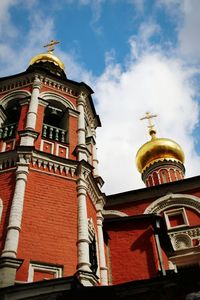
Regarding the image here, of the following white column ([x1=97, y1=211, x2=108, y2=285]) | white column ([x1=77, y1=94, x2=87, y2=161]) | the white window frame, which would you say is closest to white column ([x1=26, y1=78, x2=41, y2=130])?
white column ([x1=77, y1=94, x2=87, y2=161])

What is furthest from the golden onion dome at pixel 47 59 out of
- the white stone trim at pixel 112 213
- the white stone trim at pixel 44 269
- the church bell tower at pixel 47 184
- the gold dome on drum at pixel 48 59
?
the white stone trim at pixel 44 269

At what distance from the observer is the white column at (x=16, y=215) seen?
714 centimetres

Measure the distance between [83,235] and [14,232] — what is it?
1.56m

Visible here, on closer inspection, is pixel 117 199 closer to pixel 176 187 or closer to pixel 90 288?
pixel 176 187

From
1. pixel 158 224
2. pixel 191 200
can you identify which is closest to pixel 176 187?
pixel 191 200

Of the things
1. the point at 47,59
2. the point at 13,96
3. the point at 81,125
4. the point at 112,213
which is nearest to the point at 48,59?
the point at 47,59

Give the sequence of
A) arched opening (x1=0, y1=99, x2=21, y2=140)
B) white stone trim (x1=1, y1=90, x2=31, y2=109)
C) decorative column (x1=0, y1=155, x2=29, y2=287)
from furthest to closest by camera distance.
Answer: white stone trim (x1=1, y1=90, x2=31, y2=109), arched opening (x1=0, y1=99, x2=21, y2=140), decorative column (x1=0, y1=155, x2=29, y2=287)

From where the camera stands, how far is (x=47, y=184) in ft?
29.2

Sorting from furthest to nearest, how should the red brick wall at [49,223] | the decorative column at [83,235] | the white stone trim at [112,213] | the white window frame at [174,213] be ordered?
the white stone trim at [112,213] < the white window frame at [174,213] < the red brick wall at [49,223] < the decorative column at [83,235]

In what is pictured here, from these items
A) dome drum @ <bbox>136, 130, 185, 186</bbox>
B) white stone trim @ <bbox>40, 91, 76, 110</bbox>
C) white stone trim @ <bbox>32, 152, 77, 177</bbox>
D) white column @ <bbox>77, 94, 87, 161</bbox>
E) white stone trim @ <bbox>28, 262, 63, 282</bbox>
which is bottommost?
white stone trim @ <bbox>28, 262, 63, 282</bbox>

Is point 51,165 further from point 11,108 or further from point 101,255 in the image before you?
point 11,108

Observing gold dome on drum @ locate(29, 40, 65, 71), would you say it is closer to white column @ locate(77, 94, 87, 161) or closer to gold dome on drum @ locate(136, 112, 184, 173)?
white column @ locate(77, 94, 87, 161)

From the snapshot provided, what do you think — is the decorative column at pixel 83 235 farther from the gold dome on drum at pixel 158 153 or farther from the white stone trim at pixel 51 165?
the gold dome on drum at pixel 158 153

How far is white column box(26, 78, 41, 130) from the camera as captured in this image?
1012 centimetres
